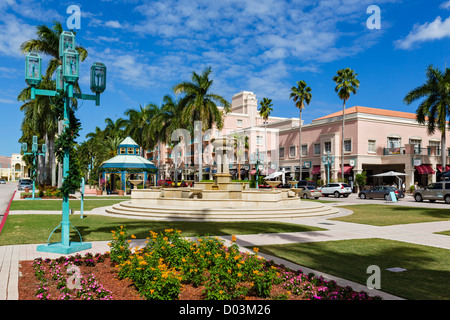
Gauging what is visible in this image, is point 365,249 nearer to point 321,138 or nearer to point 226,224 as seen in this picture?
point 226,224

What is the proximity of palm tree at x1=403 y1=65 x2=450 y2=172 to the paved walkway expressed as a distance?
3040 cm

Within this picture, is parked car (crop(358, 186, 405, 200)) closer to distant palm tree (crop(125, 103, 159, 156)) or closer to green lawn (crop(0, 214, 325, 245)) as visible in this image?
green lawn (crop(0, 214, 325, 245))

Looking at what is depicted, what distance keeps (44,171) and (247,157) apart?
34817 millimetres

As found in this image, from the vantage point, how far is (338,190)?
125 feet

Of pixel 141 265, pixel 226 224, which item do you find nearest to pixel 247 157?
pixel 226 224

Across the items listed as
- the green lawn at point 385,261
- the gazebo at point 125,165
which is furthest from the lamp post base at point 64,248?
the gazebo at point 125,165

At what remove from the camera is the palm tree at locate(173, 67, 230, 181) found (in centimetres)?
3569

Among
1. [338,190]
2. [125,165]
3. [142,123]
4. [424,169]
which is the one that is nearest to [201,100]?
[125,165]

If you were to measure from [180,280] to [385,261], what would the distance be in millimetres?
5273

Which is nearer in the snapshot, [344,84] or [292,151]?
[344,84]

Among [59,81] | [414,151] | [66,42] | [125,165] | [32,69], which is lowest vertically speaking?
[125,165]

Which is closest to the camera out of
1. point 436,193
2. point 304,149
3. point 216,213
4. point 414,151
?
point 216,213

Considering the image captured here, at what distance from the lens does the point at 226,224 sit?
15.0 metres

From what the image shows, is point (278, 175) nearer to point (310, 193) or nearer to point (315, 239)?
point (310, 193)
